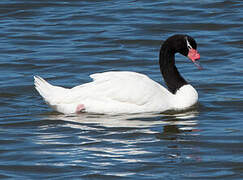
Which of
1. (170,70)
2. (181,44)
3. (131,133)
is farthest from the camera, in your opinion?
(170,70)

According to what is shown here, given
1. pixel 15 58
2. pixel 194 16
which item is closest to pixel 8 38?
pixel 15 58

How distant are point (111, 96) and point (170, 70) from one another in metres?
1.32

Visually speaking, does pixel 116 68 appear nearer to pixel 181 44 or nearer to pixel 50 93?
pixel 181 44

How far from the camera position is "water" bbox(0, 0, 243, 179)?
9.04 meters

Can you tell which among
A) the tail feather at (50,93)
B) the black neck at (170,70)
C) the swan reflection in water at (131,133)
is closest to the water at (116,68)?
the swan reflection in water at (131,133)

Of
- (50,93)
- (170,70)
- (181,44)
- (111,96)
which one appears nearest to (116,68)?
(170,70)

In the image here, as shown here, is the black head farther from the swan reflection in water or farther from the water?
the swan reflection in water

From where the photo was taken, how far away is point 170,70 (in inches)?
485

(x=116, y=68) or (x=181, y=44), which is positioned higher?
(x=181, y=44)

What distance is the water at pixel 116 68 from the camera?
904cm

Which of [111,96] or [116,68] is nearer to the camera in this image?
[111,96]

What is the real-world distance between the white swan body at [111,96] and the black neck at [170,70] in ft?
2.38

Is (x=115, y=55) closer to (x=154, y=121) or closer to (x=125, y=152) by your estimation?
(x=154, y=121)

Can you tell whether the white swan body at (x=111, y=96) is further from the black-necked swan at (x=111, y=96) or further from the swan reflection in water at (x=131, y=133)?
the swan reflection in water at (x=131, y=133)
